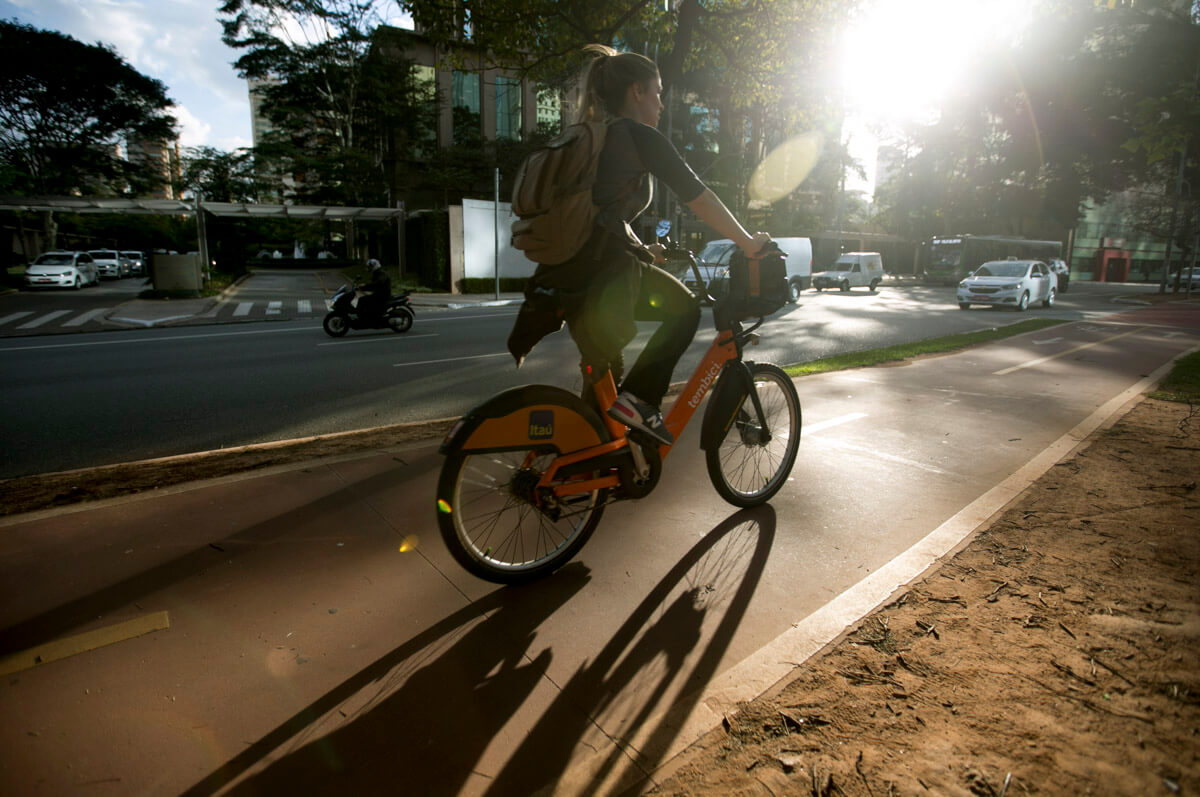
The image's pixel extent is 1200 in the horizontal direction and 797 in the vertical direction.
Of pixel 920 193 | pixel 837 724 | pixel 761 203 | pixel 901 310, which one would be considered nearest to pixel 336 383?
pixel 837 724

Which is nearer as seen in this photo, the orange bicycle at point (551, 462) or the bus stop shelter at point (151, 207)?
the orange bicycle at point (551, 462)

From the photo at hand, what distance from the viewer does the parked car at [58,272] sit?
25.7 metres

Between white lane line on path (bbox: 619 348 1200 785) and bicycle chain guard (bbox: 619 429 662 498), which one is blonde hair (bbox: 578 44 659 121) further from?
white lane line on path (bbox: 619 348 1200 785)

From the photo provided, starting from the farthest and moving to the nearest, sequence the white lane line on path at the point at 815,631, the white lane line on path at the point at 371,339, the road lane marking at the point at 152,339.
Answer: the white lane line on path at the point at 371,339, the road lane marking at the point at 152,339, the white lane line on path at the point at 815,631

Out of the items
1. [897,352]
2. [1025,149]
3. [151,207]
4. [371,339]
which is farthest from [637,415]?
[1025,149]

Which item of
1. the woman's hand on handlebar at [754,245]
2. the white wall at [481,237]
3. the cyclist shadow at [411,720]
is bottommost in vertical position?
the cyclist shadow at [411,720]

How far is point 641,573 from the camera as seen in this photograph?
9.16 ft

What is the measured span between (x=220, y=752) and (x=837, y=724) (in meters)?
1.68

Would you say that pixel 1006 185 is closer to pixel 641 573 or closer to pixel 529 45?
pixel 529 45

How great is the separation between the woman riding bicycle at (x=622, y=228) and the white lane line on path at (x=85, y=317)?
57.6 feet

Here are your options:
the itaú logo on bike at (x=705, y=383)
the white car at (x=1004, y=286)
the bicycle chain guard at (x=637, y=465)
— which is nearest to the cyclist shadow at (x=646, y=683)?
the bicycle chain guard at (x=637, y=465)

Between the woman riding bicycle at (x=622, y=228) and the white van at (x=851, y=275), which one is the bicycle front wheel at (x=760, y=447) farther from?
the white van at (x=851, y=275)

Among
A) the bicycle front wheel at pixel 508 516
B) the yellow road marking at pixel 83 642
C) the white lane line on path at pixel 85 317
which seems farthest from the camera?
the white lane line on path at pixel 85 317

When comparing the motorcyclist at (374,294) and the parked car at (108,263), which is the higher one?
the parked car at (108,263)
